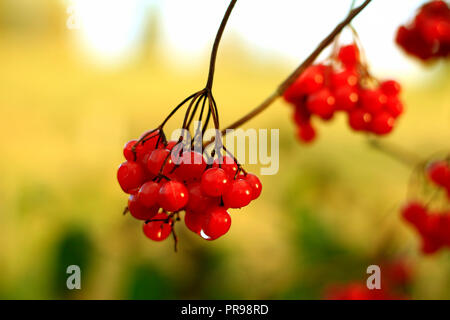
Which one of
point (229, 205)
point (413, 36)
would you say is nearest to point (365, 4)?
point (229, 205)

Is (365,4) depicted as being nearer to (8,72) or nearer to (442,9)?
(442,9)

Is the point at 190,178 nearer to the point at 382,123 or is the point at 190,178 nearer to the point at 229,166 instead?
the point at 229,166

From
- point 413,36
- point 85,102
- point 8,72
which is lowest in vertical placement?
point 413,36

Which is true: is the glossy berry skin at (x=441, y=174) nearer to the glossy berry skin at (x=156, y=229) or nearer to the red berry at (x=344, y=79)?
the red berry at (x=344, y=79)

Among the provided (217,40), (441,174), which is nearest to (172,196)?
(217,40)

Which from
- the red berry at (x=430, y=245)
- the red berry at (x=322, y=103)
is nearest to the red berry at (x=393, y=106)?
the red berry at (x=322, y=103)

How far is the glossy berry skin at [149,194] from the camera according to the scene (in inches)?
19.2

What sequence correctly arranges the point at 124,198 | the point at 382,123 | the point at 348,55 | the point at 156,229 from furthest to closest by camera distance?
the point at 124,198
the point at 348,55
the point at 382,123
the point at 156,229

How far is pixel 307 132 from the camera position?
0.95 m

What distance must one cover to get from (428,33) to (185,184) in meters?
0.87

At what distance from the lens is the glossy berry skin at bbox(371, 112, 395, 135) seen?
2.70 ft

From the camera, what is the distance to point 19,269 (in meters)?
1.98

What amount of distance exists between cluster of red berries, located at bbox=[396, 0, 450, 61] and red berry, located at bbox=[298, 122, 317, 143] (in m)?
0.41

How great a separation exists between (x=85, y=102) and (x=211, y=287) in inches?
117
